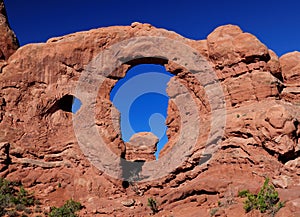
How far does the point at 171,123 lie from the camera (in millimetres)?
26734

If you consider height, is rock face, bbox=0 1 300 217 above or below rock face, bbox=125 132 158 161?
below

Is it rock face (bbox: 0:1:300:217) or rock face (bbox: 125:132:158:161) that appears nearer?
rock face (bbox: 0:1:300:217)

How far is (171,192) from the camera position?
67.5 ft

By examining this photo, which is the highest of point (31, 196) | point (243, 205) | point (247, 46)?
point (247, 46)

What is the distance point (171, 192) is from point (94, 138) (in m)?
6.70

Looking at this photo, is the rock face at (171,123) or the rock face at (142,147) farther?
the rock face at (142,147)

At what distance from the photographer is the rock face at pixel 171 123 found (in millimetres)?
18797

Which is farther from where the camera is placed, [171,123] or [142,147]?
[142,147]

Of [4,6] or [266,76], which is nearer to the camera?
[266,76]

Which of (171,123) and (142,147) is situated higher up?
(142,147)

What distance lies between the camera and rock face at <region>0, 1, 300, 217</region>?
61.7 feet

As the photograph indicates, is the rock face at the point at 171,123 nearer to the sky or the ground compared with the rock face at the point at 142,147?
nearer to the ground

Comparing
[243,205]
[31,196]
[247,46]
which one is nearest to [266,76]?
[247,46]

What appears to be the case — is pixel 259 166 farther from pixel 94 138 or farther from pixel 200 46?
pixel 94 138
